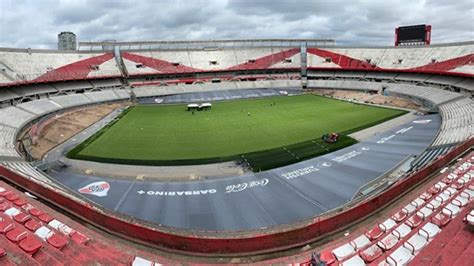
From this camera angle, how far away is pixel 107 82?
64062 mm

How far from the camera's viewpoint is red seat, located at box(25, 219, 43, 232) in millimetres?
10180

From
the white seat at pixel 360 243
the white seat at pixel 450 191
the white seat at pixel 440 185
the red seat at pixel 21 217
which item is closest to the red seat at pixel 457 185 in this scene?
the white seat at pixel 450 191

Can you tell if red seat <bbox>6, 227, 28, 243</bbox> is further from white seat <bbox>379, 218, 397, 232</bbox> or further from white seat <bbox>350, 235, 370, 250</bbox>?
white seat <bbox>379, 218, 397, 232</bbox>

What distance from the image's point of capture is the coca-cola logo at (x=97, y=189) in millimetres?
19781

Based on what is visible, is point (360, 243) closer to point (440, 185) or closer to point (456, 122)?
point (440, 185)

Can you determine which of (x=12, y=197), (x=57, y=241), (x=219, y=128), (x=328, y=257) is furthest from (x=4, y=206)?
(x=219, y=128)

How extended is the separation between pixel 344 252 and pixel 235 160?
15838mm

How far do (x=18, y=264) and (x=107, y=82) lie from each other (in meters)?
61.8

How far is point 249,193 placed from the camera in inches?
756

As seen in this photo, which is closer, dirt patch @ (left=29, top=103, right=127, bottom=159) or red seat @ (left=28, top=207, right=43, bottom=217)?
red seat @ (left=28, top=207, right=43, bottom=217)

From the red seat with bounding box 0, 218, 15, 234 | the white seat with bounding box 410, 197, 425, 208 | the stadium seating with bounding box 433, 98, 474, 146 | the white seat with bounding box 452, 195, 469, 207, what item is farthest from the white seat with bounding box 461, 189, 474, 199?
the red seat with bounding box 0, 218, 15, 234

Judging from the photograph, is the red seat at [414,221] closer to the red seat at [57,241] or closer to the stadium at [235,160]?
the stadium at [235,160]

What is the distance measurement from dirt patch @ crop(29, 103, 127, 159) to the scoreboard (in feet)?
201

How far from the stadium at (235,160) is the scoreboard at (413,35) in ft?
1.99
